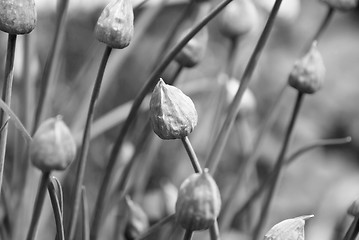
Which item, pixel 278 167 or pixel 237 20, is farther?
pixel 237 20

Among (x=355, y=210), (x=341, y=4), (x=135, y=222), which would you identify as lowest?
(x=135, y=222)

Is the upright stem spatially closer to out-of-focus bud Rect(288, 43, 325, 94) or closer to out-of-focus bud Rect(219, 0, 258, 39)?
out-of-focus bud Rect(288, 43, 325, 94)

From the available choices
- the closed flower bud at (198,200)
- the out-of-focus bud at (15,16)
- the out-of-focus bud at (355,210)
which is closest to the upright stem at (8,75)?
the out-of-focus bud at (15,16)

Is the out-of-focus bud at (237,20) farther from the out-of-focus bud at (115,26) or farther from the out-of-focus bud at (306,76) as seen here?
the out-of-focus bud at (115,26)

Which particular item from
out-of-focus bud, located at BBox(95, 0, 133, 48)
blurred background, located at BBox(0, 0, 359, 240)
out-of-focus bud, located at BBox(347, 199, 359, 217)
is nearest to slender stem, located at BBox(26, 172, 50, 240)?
out-of-focus bud, located at BBox(95, 0, 133, 48)

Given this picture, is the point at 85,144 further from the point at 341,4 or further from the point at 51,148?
the point at 341,4

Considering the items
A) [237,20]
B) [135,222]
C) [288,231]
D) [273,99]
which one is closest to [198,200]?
[288,231]
